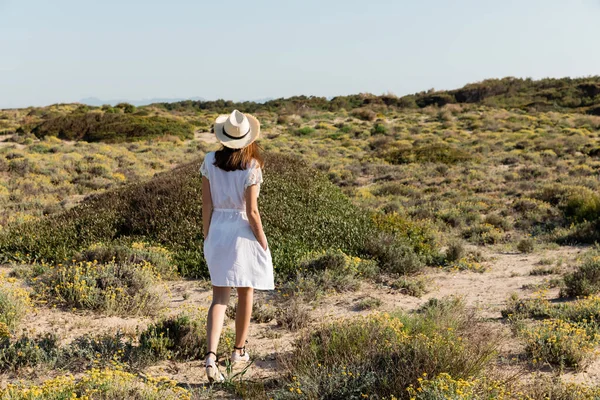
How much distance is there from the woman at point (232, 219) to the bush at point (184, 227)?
11.0 feet

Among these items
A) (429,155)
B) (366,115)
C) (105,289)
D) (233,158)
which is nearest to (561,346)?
(233,158)

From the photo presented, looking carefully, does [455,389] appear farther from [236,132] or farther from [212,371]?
[236,132]

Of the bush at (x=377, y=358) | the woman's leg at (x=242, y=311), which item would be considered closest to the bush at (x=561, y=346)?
the bush at (x=377, y=358)

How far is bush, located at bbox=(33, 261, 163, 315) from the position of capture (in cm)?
566

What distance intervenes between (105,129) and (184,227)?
25.1m

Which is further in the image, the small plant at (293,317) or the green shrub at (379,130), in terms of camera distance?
the green shrub at (379,130)

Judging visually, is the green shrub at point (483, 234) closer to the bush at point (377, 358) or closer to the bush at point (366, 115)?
the bush at point (377, 358)

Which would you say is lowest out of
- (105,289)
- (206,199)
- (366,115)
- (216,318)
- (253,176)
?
(105,289)

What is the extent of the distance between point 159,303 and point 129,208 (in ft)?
13.3

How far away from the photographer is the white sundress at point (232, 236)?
4.04m

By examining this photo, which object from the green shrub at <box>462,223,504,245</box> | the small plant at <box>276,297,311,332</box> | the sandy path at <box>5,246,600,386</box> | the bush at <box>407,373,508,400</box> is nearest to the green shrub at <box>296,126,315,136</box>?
the green shrub at <box>462,223,504,245</box>

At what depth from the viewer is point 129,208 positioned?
31.6ft

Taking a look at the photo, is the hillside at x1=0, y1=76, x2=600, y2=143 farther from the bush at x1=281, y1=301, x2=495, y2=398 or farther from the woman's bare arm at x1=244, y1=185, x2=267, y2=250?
the bush at x1=281, y1=301, x2=495, y2=398

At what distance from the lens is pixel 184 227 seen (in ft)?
28.7
